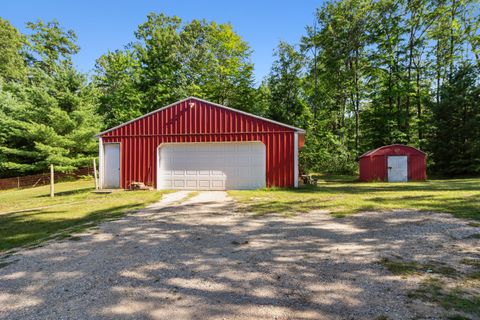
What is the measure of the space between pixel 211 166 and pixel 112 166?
517 centimetres

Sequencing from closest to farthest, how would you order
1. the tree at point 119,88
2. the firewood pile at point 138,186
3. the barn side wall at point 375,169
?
1. the firewood pile at point 138,186
2. the barn side wall at point 375,169
3. the tree at point 119,88

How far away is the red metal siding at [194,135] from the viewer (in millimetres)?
12547

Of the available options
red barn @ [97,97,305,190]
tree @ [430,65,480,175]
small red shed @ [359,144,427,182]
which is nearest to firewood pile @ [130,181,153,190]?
red barn @ [97,97,305,190]

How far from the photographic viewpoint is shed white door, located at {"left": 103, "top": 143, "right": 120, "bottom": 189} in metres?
13.7

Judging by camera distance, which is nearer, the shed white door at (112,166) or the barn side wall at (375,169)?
the shed white door at (112,166)

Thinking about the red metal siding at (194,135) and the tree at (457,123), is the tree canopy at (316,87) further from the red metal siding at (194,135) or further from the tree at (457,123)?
the red metal siding at (194,135)

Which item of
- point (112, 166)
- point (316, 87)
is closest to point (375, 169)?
point (316, 87)

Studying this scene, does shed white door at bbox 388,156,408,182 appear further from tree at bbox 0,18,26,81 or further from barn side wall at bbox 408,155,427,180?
tree at bbox 0,18,26,81

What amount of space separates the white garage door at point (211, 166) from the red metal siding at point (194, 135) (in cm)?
35

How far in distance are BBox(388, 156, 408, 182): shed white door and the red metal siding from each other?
770cm

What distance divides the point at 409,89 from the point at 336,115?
21.2 ft

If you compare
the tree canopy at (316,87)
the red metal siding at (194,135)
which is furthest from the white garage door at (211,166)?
the tree canopy at (316,87)

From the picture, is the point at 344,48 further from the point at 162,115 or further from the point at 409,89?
the point at 162,115

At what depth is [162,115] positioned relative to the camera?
13.5 meters
